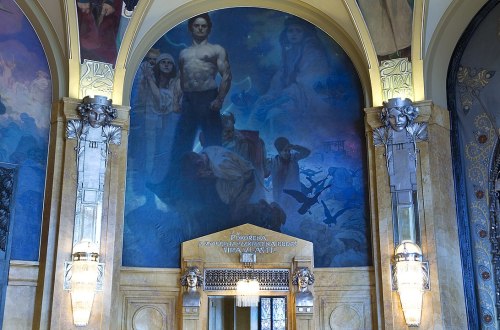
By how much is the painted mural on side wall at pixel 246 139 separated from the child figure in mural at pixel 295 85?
2 cm

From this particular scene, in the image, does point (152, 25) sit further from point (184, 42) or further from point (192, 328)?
point (192, 328)

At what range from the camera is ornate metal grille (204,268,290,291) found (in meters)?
10.7

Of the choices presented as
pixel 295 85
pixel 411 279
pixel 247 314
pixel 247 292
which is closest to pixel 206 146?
pixel 295 85

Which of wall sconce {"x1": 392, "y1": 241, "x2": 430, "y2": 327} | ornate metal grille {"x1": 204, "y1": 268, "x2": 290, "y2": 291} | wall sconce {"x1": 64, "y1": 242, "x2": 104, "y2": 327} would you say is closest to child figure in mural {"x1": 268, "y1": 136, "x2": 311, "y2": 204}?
ornate metal grille {"x1": 204, "y1": 268, "x2": 290, "y2": 291}

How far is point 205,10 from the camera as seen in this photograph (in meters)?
12.1

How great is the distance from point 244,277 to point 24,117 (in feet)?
15.4

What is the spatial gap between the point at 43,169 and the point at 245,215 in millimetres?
3582

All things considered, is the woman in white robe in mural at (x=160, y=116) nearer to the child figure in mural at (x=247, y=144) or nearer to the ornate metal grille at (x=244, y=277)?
the child figure in mural at (x=247, y=144)

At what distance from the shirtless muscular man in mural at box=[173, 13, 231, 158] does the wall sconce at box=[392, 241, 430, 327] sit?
3864mm

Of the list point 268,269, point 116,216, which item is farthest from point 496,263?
point 116,216

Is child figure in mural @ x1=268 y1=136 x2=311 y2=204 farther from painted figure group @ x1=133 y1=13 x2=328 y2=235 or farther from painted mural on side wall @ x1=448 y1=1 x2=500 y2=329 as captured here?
painted mural on side wall @ x1=448 y1=1 x2=500 y2=329

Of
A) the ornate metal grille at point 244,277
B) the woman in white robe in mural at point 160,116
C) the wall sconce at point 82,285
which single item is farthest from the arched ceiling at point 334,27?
the ornate metal grille at point 244,277

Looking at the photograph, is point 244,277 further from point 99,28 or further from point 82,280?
point 99,28

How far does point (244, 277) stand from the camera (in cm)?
1080
